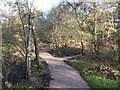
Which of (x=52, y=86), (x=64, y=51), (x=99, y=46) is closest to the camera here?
(x=52, y=86)

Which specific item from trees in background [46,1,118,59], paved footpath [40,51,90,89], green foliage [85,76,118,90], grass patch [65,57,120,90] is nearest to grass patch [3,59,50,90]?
paved footpath [40,51,90,89]

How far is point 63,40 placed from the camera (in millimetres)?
43062

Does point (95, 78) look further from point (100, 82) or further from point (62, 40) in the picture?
point (62, 40)

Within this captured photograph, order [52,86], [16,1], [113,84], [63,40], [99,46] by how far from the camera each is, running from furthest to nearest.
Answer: [63,40] < [99,46] < [16,1] < [113,84] < [52,86]

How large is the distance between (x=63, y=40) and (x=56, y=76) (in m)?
23.5

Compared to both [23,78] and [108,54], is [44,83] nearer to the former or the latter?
[23,78]

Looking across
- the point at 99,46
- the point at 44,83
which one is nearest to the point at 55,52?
the point at 99,46

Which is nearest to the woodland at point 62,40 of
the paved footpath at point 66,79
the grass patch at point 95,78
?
the grass patch at point 95,78

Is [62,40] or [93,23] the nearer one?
[93,23]

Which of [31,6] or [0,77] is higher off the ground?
[31,6]

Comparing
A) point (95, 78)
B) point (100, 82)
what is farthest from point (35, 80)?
point (100, 82)

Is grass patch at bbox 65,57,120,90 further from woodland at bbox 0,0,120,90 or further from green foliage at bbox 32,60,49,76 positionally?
green foliage at bbox 32,60,49,76

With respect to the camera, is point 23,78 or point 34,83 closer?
point 34,83

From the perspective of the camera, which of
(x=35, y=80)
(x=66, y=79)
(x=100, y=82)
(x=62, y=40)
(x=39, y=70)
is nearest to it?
(x=100, y=82)
